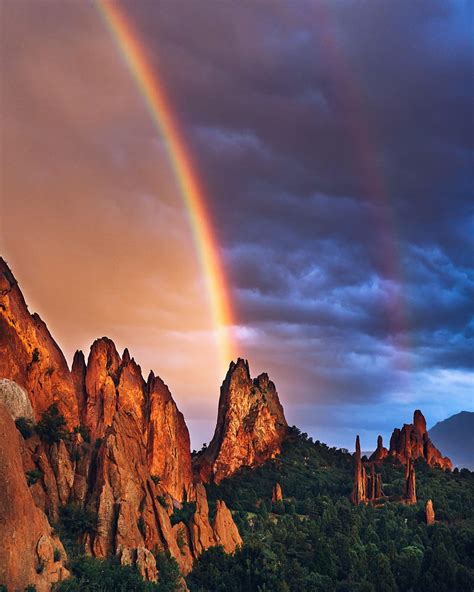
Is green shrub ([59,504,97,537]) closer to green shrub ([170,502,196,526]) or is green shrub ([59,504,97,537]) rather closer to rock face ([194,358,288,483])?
green shrub ([170,502,196,526])

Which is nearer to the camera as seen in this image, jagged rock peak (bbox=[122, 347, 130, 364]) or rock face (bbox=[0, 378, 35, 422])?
rock face (bbox=[0, 378, 35, 422])

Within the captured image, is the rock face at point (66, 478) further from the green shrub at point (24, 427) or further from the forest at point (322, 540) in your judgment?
the forest at point (322, 540)

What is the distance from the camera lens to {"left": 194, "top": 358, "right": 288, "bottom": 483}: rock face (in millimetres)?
174375

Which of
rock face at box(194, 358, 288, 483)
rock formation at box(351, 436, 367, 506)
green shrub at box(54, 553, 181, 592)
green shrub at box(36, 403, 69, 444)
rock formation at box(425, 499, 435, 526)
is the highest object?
rock face at box(194, 358, 288, 483)

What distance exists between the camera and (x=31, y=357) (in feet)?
305

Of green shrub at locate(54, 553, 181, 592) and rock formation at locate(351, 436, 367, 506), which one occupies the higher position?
rock formation at locate(351, 436, 367, 506)

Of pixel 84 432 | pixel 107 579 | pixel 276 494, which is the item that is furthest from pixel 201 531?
pixel 276 494

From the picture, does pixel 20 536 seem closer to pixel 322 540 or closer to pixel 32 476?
pixel 32 476

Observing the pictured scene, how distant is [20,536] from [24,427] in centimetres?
2173

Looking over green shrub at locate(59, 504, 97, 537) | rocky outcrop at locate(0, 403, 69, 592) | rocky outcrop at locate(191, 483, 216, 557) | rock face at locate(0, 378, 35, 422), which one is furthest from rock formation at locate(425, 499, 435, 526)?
rocky outcrop at locate(0, 403, 69, 592)

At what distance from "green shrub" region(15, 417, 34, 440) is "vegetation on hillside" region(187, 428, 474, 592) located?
23.3m

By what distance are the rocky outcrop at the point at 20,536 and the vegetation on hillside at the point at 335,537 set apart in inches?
985

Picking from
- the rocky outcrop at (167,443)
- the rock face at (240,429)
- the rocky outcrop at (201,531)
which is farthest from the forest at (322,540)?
the rocky outcrop at (167,443)

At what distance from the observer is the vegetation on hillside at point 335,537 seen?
88562 millimetres
